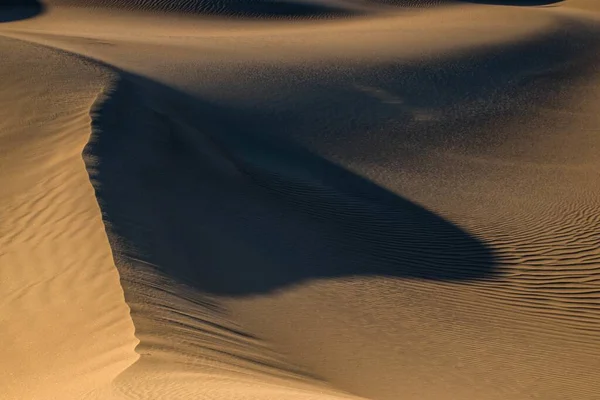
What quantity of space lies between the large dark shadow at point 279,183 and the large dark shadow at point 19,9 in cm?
1564

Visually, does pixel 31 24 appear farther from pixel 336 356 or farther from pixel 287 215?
pixel 336 356

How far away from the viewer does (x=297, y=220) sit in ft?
42.6

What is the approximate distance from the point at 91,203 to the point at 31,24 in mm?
21210

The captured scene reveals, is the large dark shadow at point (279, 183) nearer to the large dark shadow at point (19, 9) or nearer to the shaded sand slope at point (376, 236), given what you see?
the shaded sand slope at point (376, 236)

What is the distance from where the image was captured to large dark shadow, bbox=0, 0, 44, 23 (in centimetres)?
3195

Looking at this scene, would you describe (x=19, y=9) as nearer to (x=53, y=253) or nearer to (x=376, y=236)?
(x=376, y=236)

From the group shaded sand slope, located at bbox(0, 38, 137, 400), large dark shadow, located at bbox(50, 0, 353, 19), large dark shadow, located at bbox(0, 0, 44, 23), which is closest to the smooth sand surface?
shaded sand slope, located at bbox(0, 38, 137, 400)

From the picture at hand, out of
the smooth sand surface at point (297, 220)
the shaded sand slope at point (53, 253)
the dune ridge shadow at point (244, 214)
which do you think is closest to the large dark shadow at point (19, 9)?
the smooth sand surface at point (297, 220)

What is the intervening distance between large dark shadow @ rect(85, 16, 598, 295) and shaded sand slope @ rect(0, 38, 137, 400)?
15.5 inches

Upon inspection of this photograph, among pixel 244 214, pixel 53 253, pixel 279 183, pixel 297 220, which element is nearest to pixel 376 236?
pixel 297 220

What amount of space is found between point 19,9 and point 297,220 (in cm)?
2482

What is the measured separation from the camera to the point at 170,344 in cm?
700

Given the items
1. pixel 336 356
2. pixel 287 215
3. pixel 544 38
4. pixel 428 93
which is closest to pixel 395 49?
pixel 428 93

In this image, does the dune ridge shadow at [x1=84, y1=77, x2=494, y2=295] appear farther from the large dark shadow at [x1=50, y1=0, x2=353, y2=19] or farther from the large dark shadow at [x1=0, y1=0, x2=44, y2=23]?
the large dark shadow at [x1=0, y1=0, x2=44, y2=23]
